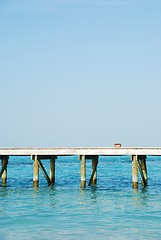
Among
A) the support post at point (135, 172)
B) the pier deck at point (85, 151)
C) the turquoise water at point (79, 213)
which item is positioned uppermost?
the pier deck at point (85, 151)

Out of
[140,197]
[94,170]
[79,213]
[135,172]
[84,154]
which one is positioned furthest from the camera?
[94,170]

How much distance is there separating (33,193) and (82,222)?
43.8 feet

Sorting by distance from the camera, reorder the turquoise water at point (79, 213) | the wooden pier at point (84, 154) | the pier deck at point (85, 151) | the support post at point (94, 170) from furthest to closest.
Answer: the support post at point (94, 170) < the wooden pier at point (84, 154) < the pier deck at point (85, 151) < the turquoise water at point (79, 213)

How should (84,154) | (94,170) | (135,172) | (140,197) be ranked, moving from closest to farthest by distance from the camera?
1. (140,197)
2. (135,172)
3. (84,154)
4. (94,170)

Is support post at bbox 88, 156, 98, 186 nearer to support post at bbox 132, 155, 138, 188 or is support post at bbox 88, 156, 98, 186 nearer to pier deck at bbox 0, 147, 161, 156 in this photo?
pier deck at bbox 0, 147, 161, 156

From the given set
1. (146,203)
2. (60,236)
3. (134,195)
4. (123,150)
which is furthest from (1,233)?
(123,150)

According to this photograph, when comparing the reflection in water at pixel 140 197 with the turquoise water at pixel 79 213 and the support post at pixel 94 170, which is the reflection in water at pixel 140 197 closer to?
the turquoise water at pixel 79 213

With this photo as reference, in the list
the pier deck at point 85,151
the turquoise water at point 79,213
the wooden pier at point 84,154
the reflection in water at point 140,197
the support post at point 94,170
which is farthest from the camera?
the support post at point 94,170

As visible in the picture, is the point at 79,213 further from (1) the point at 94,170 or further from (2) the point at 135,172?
(1) the point at 94,170

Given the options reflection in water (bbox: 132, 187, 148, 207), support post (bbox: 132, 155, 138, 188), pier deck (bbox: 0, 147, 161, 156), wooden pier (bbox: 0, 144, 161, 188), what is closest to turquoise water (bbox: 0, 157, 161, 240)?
reflection in water (bbox: 132, 187, 148, 207)

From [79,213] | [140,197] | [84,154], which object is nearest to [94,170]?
[84,154]

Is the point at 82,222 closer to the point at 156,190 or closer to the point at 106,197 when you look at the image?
the point at 106,197

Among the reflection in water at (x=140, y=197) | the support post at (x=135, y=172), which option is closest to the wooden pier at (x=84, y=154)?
the support post at (x=135, y=172)

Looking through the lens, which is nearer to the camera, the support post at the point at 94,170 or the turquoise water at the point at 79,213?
the turquoise water at the point at 79,213
